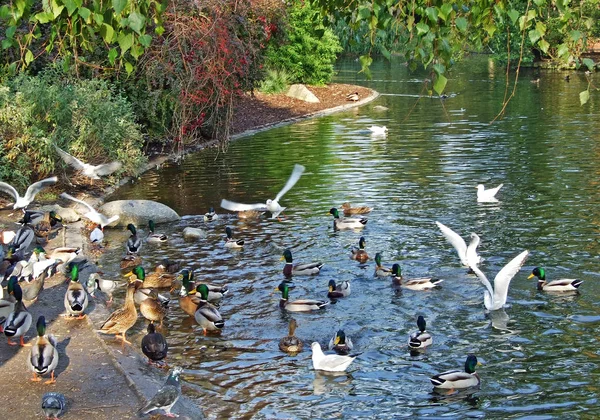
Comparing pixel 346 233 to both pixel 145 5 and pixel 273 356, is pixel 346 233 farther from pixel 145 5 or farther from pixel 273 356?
pixel 145 5

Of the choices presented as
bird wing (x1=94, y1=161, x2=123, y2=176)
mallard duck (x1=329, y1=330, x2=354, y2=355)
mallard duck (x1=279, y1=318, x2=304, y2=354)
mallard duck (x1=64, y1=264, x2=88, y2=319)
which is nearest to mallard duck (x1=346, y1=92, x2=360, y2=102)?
bird wing (x1=94, y1=161, x2=123, y2=176)

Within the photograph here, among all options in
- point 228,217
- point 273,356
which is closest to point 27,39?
point 273,356

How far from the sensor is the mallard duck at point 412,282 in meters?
13.0

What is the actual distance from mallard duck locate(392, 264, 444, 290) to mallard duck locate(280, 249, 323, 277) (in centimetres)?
155

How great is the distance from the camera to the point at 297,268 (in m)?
14.1

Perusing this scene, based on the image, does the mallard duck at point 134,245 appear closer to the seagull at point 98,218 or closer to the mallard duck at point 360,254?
the seagull at point 98,218

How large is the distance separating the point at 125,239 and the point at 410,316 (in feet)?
25.7

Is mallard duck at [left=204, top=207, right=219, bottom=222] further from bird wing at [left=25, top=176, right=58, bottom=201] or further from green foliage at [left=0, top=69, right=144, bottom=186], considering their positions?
green foliage at [left=0, top=69, right=144, bottom=186]

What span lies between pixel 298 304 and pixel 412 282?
77.9 inches

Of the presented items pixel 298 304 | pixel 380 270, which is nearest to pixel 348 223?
pixel 380 270

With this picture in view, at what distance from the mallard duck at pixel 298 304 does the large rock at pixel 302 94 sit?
30885 mm

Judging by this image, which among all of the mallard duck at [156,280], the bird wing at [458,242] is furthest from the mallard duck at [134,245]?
the bird wing at [458,242]

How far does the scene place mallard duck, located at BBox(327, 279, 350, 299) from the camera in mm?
12844

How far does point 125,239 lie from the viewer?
57.4 ft
